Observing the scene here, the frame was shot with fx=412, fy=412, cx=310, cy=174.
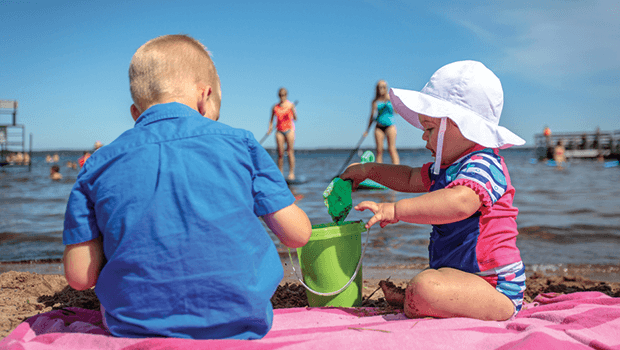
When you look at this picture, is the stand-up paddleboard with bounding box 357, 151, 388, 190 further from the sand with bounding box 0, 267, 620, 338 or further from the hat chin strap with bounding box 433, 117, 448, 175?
the sand with bounding box 0, 267, 620, 338

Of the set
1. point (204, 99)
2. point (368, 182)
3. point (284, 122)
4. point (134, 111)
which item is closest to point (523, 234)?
point (368, 182)

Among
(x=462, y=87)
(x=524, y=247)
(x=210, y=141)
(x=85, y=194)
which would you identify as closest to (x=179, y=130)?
(x=210, y=141)

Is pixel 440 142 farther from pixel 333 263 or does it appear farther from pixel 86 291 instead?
pixel 86 291

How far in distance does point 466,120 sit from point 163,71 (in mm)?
1323

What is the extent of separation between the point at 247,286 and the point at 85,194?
0.59 m

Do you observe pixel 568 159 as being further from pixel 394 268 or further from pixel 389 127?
pixel 394 268

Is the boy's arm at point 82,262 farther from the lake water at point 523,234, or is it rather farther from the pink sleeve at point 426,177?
the lake water at point 523,234

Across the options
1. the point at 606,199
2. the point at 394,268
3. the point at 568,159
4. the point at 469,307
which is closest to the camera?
the point at 469,307

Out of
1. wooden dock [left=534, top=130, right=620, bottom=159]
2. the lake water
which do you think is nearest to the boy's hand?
the lake water

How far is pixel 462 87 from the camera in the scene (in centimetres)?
196

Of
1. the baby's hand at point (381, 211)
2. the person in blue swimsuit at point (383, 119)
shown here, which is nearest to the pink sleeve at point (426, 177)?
the baby's hand at point (381, 211)

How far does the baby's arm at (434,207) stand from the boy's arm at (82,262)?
984 millimetres

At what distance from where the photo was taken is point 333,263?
83.5 inches

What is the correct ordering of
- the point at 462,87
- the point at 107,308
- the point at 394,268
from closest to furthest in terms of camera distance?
1. the point at 107,308
2. the point at 462,87
3. the point at 394,268
